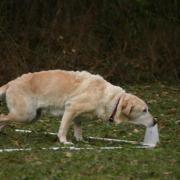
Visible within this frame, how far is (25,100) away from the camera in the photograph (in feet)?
34.8

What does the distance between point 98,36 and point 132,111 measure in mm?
12336

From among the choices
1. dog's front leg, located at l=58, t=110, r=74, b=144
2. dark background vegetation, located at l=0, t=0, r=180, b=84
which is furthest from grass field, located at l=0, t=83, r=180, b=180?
dark background vegetation, located at l=0, t=0, r=180, b=84

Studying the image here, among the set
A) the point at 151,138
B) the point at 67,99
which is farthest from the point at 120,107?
the point at 67,99

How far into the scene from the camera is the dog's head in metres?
10.6

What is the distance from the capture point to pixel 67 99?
10586mm

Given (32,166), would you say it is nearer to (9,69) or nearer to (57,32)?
(9,69)

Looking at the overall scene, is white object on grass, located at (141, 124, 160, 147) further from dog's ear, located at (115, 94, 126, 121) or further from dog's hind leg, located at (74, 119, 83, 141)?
dog's hind leg, located at (74, 119, 83, 141)

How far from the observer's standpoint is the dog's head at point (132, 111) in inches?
418

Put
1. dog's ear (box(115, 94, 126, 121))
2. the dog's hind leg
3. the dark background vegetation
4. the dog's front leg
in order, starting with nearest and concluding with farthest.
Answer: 1. the dog's front leg
2. dog's ear (box(115, 94, 126, 121))
3. the dog's hind leg
4. the dark background vegetation

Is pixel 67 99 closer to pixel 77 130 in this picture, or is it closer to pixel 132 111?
pixel 77 130

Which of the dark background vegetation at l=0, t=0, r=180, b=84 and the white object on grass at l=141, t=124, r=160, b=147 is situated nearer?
the white object on grass at l=141, t=124, r=160, b=147

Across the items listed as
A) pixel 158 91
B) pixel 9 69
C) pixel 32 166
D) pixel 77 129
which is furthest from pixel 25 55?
pixel 32 166

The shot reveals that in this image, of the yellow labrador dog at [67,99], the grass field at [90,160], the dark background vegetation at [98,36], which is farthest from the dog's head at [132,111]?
the dark background vegetation at [98,36]

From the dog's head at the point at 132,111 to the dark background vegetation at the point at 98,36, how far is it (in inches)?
420
